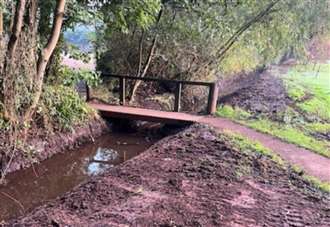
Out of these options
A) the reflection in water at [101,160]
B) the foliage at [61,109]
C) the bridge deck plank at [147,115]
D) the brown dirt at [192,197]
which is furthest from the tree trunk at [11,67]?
the bridge deck plank at [147,115]

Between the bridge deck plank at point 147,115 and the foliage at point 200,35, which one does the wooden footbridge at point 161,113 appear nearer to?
the bridge deck plank at point 147,115

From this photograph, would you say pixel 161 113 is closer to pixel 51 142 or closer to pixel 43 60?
pixel 51 142

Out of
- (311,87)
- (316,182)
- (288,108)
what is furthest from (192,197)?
(311,87)

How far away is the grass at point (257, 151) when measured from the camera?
555 centimetres

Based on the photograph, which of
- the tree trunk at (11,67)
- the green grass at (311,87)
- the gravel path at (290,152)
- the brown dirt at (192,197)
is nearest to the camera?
the brown dirt at (192,197)

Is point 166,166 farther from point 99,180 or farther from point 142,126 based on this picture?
point 142,126

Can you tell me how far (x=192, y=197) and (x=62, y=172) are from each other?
258 cm

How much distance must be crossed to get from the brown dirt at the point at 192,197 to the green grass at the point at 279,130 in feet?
4.40

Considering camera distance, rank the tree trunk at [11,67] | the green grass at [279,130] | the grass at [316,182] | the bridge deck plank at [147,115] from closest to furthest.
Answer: the grass at [316,182] → the tree trunk at [11,67] → the green grass at [279,130] → the bridge deck plank at [147,115]

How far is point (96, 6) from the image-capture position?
8.28 m

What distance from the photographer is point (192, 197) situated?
4895 mm

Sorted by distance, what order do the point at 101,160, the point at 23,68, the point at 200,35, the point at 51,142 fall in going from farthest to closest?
the point at 200,35
the point at 101,160
the point at 51,142
the point at 23,68

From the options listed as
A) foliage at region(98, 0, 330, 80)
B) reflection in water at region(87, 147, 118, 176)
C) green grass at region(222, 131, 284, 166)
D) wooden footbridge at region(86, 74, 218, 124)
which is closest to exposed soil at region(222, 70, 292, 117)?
foliage at region(98, 0, 330, 80)

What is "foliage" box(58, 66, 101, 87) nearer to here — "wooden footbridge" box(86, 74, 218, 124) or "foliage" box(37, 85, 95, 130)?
"foliage" box(37, 85, 95, 130)
